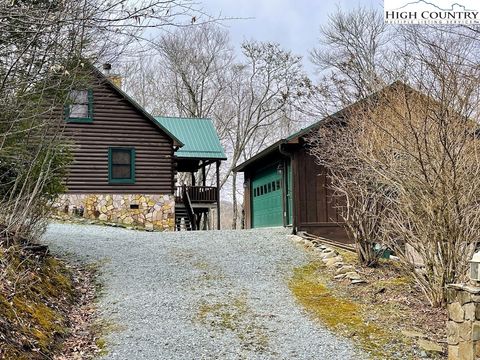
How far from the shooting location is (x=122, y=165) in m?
19.7

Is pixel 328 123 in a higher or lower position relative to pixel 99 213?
higher

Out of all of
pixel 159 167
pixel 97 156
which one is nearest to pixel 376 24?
pixel 159 167

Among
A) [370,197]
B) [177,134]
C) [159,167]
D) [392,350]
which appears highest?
[177,134]

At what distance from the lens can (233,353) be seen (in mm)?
5840

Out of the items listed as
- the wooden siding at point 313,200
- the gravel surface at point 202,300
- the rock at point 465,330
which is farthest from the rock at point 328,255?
the rock at point 465,330

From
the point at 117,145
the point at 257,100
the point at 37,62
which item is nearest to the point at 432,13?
the point at 37,62

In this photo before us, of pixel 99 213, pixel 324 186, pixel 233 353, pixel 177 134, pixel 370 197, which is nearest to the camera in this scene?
pixel 233 353

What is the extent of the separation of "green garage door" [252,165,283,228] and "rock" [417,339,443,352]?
10.1 m

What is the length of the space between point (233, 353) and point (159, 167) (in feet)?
48.2

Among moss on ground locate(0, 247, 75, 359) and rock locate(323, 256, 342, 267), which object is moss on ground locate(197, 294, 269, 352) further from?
rock locate(323, 256, 342, 267)

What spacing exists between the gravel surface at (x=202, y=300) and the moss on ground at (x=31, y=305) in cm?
61

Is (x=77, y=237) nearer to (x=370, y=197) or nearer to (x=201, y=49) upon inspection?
(x=370, y=197)

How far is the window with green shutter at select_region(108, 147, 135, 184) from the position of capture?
19.6 m

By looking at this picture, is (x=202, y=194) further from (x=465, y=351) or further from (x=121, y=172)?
(x=465, y=351)
